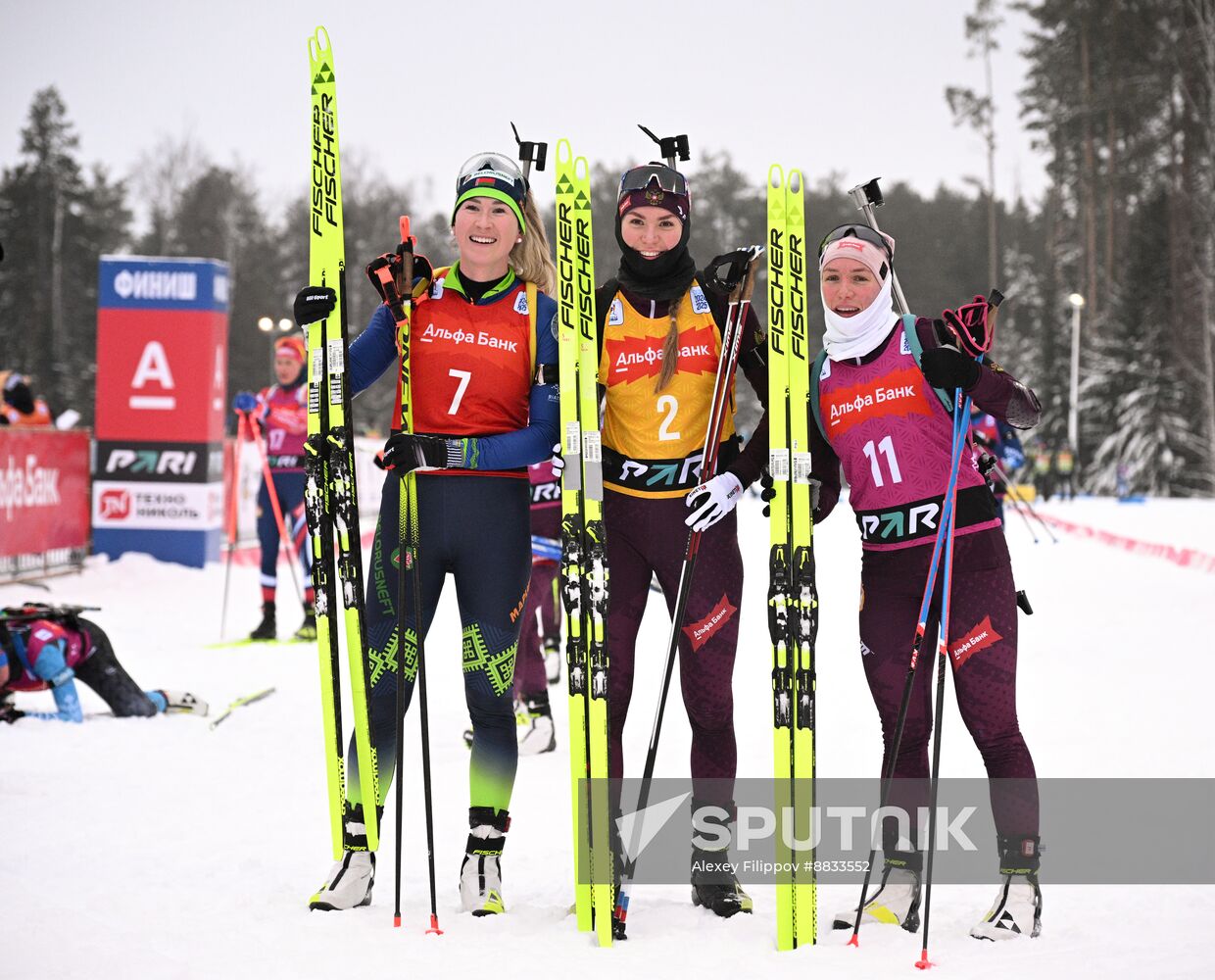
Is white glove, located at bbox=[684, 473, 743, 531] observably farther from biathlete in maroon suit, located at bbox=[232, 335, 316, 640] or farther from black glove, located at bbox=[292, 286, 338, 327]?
biathlete in maroon suit, located at bbox=[232, 335, 316, 640]

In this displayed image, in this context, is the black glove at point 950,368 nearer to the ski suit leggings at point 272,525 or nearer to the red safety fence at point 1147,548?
the ski suit leggings at point 272,525

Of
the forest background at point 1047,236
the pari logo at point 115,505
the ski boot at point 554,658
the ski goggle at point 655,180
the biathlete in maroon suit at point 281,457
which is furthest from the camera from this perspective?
the forest background at point 1047,236

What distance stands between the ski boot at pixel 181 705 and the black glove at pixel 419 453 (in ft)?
10.8

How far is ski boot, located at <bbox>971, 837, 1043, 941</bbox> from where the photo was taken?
337 cm

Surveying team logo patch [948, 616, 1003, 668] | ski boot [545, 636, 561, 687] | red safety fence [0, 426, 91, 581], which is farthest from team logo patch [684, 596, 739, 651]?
red safety fence [0, 426, 91, 581]

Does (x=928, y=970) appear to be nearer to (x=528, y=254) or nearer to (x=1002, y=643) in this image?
(x=1002, y=643)

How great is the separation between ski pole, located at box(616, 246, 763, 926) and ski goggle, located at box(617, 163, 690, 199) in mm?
282

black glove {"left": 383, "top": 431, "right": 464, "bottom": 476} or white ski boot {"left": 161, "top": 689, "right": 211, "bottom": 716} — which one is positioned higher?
black glove {"left": 383, "top": 431, "right": 464, "bottom": 476}

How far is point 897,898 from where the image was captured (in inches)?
139

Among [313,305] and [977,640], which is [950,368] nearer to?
[977,640]

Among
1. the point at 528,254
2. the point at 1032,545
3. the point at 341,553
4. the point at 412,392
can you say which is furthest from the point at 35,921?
the point at 1032,545

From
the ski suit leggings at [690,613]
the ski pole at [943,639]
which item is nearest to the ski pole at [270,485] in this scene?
the ski suit leggings at [690,613]

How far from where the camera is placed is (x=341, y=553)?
3648 millimetres

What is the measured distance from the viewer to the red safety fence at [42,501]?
1102 cm
